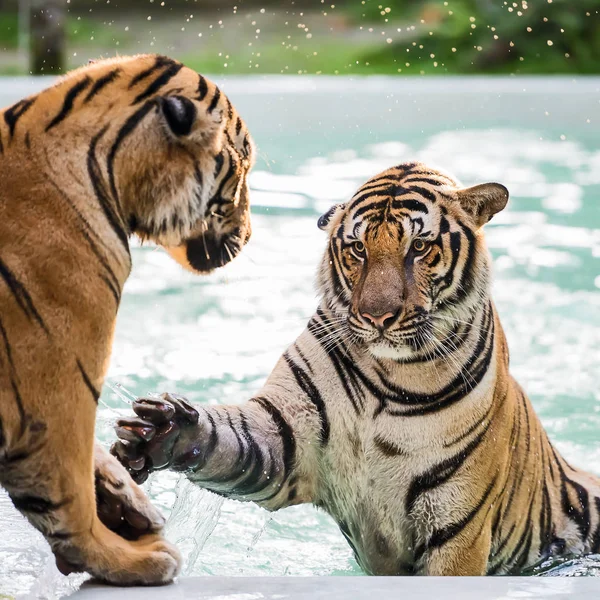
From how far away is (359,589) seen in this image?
1.76 metres

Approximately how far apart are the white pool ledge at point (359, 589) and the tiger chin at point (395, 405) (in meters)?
0.51

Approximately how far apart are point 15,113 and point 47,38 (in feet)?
24.0

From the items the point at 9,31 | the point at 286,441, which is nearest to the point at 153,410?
the point at 286,441

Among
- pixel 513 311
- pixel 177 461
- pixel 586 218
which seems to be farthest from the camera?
pixel 586 218

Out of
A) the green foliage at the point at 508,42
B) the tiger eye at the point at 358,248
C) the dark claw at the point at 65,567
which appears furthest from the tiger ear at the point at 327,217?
the green foliage at the point at 508,42

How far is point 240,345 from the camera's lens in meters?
4.86

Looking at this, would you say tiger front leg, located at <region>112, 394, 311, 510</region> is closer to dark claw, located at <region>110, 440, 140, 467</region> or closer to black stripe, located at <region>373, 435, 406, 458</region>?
dark claw, located at <region>110, 440, 140, 467</region>

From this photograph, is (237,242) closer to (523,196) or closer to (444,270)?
(444,270)

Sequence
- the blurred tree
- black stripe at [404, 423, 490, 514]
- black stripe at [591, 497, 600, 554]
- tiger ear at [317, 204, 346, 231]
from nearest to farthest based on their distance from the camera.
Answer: black stripe at [404, 423, 490, 514] → tiger ear at [317, 204, 346, 231] → black stripe at [591, 497, 600, 554] → the blurred tree

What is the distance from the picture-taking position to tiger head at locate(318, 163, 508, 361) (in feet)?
7.57

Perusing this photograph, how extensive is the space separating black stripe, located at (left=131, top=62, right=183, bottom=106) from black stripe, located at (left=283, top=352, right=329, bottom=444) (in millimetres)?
867

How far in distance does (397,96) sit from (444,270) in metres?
6.19

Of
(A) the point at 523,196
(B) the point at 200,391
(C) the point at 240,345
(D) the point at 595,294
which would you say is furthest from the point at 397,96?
(B) the point at 200,391

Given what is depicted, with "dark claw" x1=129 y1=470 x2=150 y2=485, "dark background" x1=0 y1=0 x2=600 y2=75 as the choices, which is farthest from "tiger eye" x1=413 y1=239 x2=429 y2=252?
"dark background" x1=0 y1=0 x2=600 y2=75
